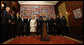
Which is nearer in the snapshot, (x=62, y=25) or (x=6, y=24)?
(x=6, y=24)

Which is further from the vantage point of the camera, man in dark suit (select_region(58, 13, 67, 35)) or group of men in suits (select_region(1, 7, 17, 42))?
man in dark suit (select_region(58, 13, 67, 35))

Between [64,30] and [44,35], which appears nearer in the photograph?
[44,35]

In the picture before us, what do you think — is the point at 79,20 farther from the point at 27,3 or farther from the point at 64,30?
the point at 27,3

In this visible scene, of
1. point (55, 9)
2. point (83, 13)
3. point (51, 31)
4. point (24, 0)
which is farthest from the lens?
point (55, 9)

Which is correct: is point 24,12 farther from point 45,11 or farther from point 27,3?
point 45,11

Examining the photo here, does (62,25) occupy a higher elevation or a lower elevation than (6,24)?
lower

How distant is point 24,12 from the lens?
5.80 meters

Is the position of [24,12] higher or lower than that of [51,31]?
higher

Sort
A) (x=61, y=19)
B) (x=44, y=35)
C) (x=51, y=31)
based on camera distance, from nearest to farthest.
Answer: (x=44, y=35), (x=61, y=19), (x=51, y=31)

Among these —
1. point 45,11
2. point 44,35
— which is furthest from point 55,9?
point 44,35

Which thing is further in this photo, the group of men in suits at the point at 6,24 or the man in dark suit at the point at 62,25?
the man in dark suit at the point at 62,25

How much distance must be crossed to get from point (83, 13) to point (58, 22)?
1.36 meters

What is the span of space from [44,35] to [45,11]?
4.33 m

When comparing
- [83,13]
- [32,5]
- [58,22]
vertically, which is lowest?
[58,22]
